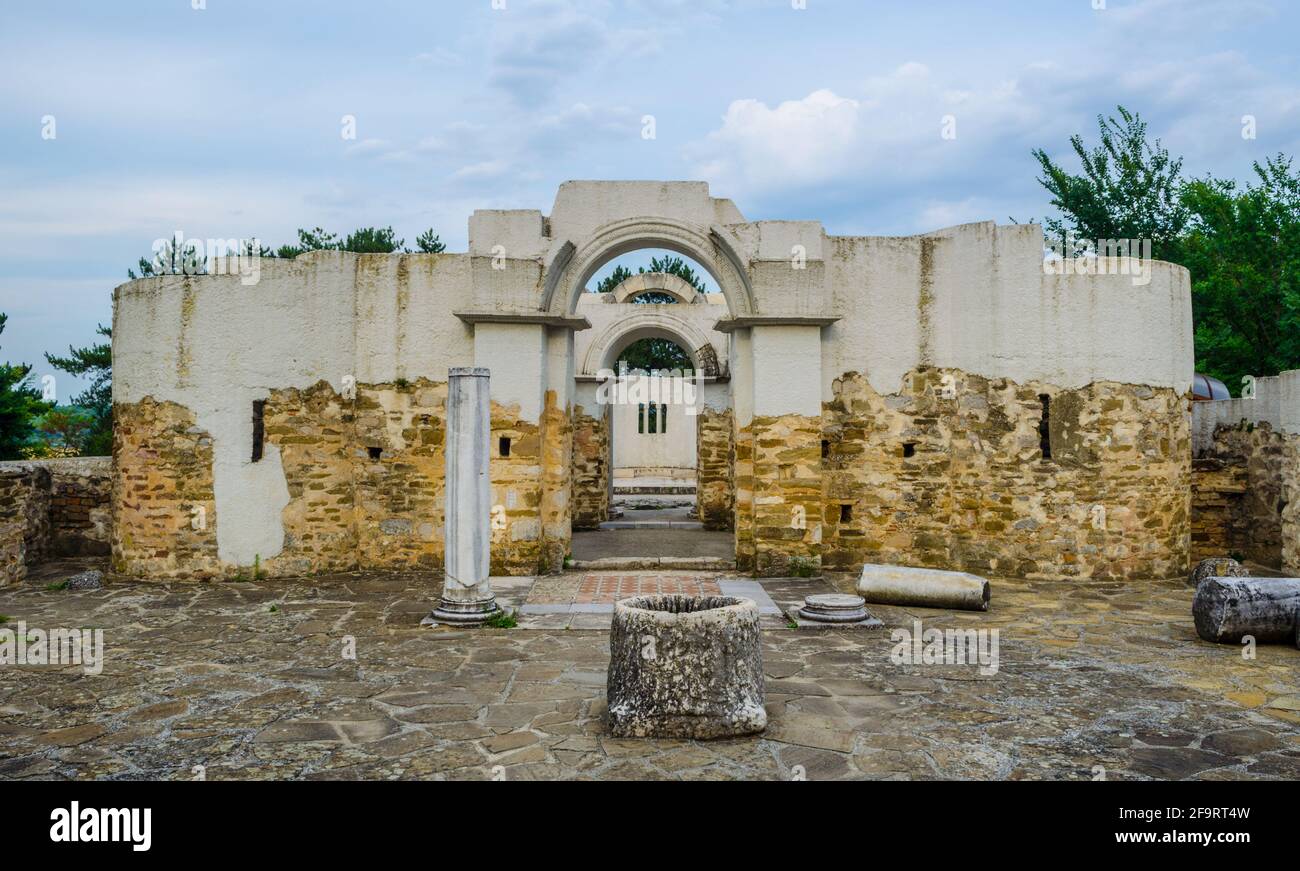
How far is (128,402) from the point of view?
32.6 feet

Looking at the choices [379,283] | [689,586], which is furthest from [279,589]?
[689,586]

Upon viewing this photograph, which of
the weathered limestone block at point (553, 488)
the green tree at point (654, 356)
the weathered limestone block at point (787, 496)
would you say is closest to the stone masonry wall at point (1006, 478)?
the weathered limestone block at point (787, 496)

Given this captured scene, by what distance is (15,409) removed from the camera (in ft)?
48.8

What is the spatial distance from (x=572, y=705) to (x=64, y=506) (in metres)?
9.82

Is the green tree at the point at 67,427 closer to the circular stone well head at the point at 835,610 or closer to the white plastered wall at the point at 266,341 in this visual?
the white plastered wall at the point at 266,341

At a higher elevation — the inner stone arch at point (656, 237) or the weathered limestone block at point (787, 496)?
the inner stone arch at point (656, 237)

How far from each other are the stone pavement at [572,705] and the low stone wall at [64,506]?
11.3ft

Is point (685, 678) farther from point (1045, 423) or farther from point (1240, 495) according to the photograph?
point (1240, 495)

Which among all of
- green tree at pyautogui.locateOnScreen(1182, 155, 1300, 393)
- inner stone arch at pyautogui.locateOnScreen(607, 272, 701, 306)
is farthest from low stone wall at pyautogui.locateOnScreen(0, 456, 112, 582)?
green tree at pyautogui.locateOnScreen(1182, 155, 1300, 393)

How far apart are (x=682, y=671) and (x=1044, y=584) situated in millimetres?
6503

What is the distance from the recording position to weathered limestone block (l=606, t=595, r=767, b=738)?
192 inches

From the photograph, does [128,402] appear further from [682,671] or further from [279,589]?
[682,671]

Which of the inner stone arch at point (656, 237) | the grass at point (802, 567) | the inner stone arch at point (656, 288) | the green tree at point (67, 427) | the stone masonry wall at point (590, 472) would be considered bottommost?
the grass at point (802, 567)

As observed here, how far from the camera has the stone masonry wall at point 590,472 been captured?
580 inches
